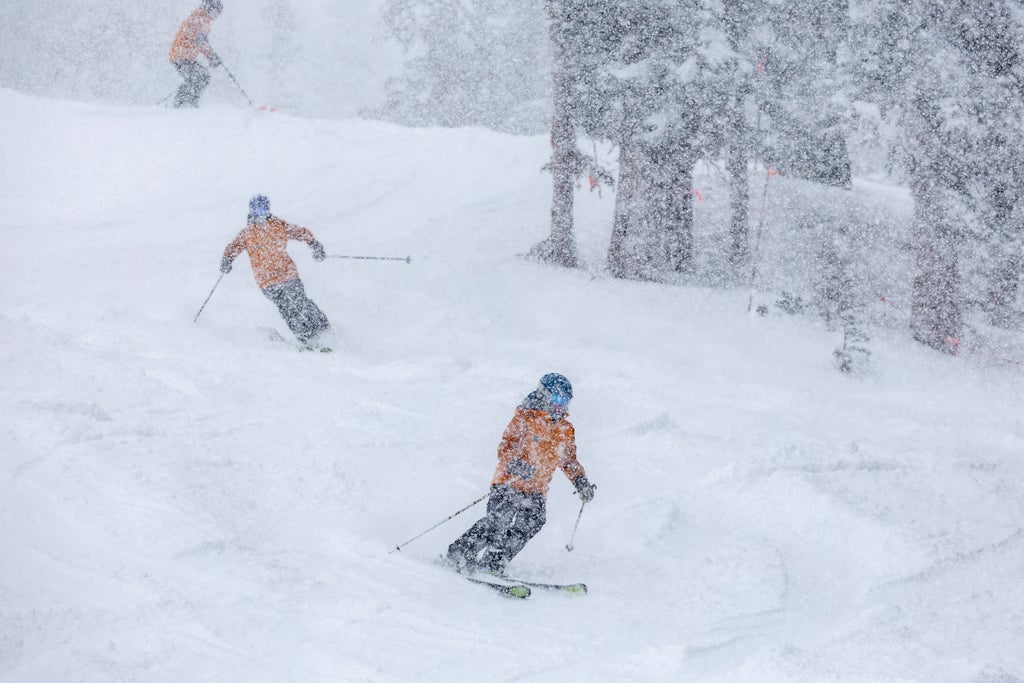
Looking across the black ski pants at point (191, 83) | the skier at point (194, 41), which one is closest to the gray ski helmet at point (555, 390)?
the skier at point (194, 41)

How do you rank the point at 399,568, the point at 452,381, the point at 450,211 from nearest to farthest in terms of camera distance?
the point at 399,568
the point at 452,381
the point at 450,211

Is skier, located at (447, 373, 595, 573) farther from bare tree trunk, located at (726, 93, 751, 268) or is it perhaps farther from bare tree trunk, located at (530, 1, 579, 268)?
bare tree trunk, located at (726, 93, 751, 268)

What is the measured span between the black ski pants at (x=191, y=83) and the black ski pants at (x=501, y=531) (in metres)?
15.1

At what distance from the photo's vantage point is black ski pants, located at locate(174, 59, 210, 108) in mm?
18688

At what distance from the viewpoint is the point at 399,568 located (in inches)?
243

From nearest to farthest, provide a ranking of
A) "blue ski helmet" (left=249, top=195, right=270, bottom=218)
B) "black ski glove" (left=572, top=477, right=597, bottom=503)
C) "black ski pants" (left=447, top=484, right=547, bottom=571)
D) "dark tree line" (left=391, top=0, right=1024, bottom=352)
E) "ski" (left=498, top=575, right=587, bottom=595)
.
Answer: "ski" (left=498, top=575, right=587, bottom=595) → "black ski pants" (left=447, top=484, right=547, bottom=571) → "black ski glove" (left=572, top=477, right=597, bottom=503) → "blue ski helmet" (left=249, top=195, right=270, bottom=218) → "dark tree line" (left=391, top=0, right=1024, bottom=352)

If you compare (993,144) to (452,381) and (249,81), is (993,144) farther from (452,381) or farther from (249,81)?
(249,81)

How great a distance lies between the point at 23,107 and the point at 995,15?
17.8 metres

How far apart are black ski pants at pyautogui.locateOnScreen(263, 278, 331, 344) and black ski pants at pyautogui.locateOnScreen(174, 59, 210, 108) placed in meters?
9.76

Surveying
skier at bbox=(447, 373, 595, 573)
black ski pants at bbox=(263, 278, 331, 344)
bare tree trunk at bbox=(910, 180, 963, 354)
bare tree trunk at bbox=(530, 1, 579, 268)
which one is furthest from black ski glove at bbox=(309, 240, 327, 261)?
bare tree trunk at bbox=(910, 180, 963, 354)

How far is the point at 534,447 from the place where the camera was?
6.70 metres

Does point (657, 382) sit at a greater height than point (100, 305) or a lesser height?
lesser

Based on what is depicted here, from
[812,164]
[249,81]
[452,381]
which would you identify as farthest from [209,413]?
[249,81]

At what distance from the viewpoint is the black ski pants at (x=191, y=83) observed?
61.3 ft
